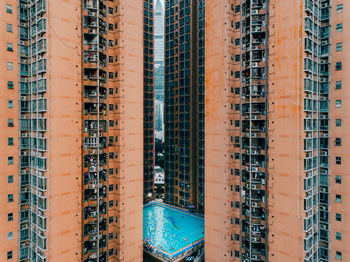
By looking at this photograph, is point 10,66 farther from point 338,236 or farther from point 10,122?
point 338,236

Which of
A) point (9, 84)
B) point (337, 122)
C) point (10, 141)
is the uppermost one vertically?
point (9, 84)

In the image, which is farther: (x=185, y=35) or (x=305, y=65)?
(x=185, y=35)

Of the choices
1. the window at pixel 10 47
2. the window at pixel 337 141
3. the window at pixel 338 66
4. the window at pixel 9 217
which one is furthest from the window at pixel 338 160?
the window at pixel 10 47

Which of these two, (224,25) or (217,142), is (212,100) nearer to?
(217,142)

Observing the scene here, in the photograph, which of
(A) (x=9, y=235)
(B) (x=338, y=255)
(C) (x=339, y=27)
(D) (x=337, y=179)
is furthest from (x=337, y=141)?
(A) (x=9, y=235)

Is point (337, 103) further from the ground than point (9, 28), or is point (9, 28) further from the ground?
point (9, 28)

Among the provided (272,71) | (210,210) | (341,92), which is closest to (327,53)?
(341,92)

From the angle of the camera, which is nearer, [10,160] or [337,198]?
[10,160]
